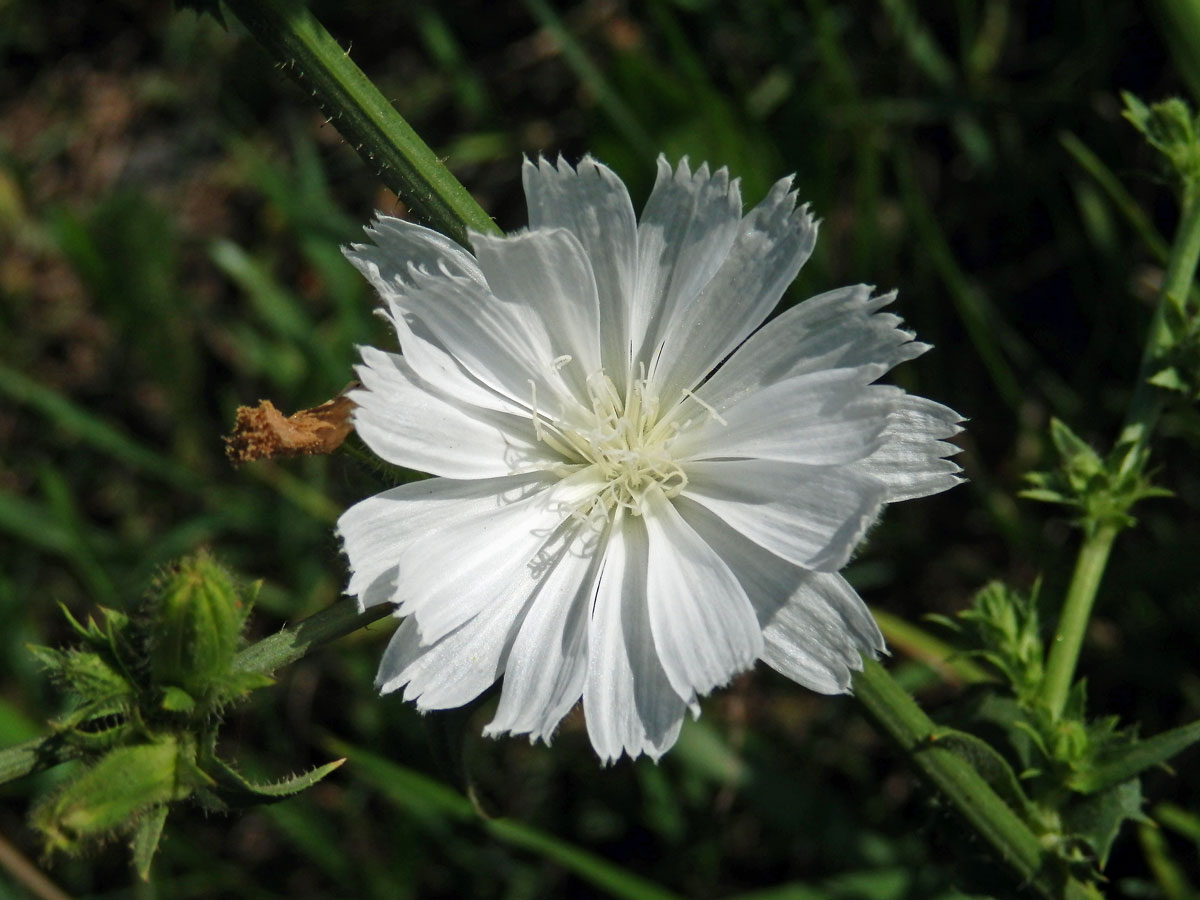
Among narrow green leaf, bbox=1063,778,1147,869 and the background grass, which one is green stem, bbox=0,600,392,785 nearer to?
the background grass

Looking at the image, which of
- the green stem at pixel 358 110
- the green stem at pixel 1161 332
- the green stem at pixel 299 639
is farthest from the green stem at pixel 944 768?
the green stem at pixel 358 110

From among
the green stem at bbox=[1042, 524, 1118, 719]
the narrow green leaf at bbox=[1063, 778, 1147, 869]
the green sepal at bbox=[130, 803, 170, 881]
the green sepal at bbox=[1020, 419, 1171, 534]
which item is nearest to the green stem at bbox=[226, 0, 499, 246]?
the green sepal at bbox=[130, 803, 170, 881]

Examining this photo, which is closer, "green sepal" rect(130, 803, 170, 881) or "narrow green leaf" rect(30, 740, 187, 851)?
"narrow green leaf" rect(30, 740, 187, 851)

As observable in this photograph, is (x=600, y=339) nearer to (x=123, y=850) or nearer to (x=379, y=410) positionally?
(x=379, y=410)

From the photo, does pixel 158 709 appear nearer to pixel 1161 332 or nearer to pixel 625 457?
pixel 625 457

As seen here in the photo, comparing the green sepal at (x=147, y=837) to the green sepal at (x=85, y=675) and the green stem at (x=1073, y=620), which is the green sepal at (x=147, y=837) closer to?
the green sepal at (x=85, y=675)
